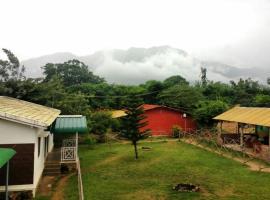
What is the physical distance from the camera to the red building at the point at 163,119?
38719mm

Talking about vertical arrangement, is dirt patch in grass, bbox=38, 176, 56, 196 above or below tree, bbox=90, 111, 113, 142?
below

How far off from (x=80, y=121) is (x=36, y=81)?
7308mm

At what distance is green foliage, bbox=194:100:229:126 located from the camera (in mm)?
35844

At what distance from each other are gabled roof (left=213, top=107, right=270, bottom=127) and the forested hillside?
22.2 feet

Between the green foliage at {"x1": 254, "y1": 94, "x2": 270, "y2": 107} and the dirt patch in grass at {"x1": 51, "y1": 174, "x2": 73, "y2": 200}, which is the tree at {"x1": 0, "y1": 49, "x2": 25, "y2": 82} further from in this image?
the green foliage at {"x1": 254, "y1": 94, "x2": 270, "y2": 107}

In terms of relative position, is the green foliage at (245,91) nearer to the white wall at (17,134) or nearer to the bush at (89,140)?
the bush at (89,140)

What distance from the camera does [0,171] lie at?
13.0 meters

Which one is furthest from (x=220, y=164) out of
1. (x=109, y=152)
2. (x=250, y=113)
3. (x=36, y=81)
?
(x=36, y=81)

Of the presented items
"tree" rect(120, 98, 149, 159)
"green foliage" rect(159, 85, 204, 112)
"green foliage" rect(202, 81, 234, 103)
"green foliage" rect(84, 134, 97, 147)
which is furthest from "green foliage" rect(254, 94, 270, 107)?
"tree" rect(120, 98, 149, 159)

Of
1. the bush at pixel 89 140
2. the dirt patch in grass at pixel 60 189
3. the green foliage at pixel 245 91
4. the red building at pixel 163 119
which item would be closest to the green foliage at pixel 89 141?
the bush at pixel 89 140

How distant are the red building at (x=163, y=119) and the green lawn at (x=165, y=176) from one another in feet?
43.9

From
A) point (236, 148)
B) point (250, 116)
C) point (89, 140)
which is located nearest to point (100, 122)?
point (89, 140)

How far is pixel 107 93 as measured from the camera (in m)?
53.6

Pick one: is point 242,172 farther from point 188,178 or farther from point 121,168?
point 121,168
